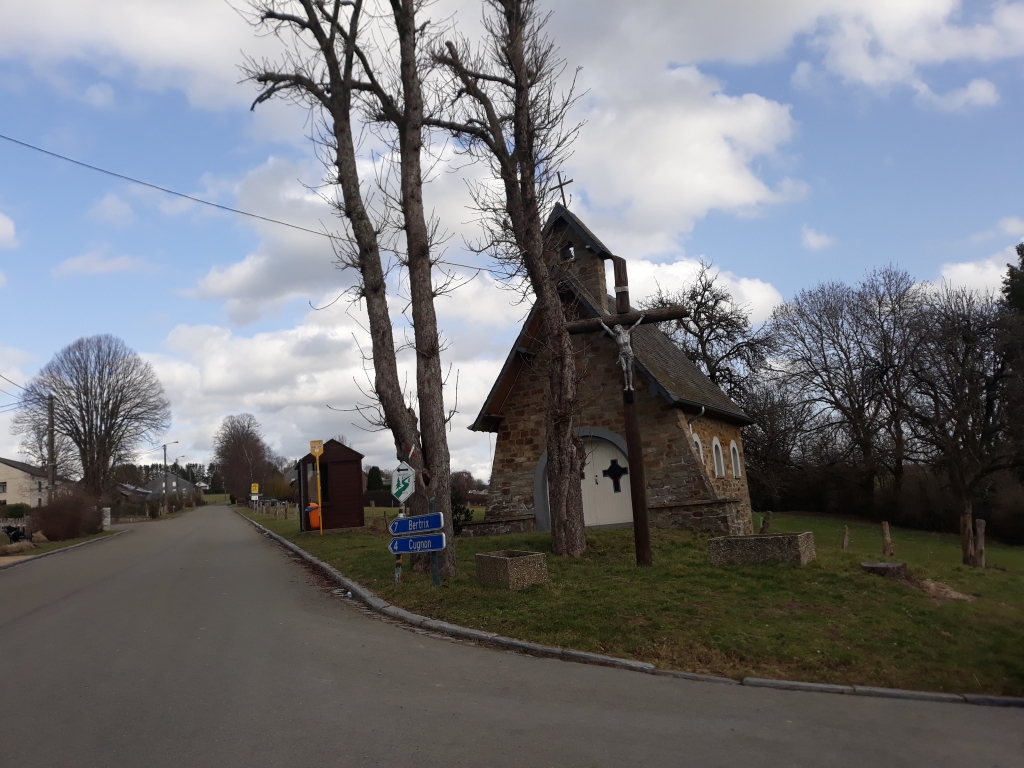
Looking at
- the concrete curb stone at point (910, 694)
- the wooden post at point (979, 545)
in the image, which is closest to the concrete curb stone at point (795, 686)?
the concrete curb stone at point (910, 694)

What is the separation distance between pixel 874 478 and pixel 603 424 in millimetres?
28222

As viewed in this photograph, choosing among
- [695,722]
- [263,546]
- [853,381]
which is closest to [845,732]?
[695,722]

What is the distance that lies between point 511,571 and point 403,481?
7.46ft

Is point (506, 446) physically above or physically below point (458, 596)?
above

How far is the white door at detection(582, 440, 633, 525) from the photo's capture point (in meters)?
18.6

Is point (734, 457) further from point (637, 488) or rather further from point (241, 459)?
point (241, 459)

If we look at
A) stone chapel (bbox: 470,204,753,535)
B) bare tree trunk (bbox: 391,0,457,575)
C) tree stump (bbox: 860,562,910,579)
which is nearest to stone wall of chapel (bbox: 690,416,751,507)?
stone chapel (bbox: 470,204,753,535)

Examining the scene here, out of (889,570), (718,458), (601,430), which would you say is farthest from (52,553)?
(889,570)

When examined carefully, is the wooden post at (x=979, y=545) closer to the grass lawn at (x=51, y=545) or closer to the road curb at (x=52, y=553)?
the road curb at (x=52, y=553)

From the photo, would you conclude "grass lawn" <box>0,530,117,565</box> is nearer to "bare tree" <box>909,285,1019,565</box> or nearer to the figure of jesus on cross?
the figure of jesus on cross

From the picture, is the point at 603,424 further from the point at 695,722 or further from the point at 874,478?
the point at 874,478

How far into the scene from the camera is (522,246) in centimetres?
1348

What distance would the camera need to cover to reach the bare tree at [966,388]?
105 feet

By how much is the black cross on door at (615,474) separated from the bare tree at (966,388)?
19800mm
